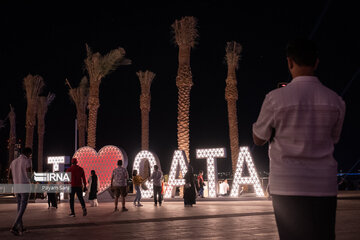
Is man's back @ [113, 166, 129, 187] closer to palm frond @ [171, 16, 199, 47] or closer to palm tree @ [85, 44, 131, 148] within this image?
palm frond @ [171, 16, 199, 47]

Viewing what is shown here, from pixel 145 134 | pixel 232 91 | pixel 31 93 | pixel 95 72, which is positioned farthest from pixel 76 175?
pixel 31 93

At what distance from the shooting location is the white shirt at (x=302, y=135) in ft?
8.32

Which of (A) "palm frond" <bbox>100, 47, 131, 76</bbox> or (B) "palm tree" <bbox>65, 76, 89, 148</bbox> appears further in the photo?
(B) "palm tree" <bbox>65, 76, 89, 148</bbox>

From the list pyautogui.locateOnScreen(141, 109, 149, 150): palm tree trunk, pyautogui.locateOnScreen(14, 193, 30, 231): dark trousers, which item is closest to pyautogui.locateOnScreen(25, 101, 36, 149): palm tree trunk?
pyautogui.locateOnScreen(141, 109, 149, 150): palm tree trunk

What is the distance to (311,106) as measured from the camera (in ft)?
8.73

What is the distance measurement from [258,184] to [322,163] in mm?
22335

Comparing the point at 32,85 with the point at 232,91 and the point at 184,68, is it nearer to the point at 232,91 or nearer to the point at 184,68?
the point at 184,68

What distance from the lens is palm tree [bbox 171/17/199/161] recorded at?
1126 inches

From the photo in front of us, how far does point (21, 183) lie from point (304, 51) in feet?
26.7

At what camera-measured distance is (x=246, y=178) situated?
2489 centimetres

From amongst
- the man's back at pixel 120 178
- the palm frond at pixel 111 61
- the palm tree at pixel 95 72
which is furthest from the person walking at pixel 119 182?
the palm frond at pixel 111 61

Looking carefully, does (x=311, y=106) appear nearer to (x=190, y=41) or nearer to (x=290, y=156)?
(x=290, y=156)

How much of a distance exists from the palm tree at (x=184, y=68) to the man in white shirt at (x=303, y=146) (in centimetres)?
2561

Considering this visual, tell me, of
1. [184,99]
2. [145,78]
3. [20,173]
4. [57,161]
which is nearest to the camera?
[20,173]
